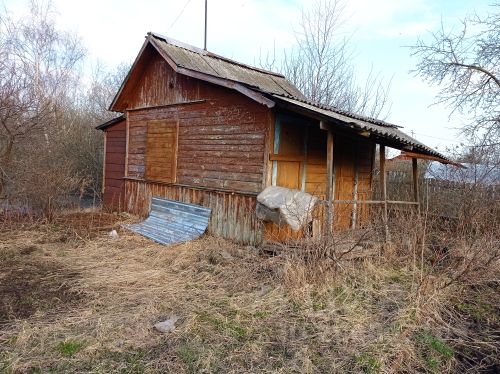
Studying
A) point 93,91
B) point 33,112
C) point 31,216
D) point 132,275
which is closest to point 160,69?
point 33,112

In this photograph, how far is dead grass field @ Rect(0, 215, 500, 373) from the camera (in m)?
3.56

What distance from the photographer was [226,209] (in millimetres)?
8320

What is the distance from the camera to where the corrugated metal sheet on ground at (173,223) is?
8.63 metres

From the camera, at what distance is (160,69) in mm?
10203

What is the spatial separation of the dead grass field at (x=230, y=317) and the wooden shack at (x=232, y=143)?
1550mm

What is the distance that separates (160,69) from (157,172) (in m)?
2.87

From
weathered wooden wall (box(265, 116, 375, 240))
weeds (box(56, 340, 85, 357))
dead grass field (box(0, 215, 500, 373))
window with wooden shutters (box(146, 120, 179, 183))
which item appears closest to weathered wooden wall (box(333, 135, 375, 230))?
weathered wooden wall (box(265, 116, 375, 240))

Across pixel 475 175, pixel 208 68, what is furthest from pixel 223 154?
pixel 475 175

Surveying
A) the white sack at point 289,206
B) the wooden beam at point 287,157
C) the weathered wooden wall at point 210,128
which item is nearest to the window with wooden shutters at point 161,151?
the weathered wooden wall at point 210,128

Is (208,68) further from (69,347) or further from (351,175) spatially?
(69,347)

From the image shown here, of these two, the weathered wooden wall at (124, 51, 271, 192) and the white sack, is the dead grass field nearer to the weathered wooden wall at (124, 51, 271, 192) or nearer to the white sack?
the white sack

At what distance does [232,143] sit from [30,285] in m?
4.65

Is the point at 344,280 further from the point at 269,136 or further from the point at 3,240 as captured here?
the point at 3,240

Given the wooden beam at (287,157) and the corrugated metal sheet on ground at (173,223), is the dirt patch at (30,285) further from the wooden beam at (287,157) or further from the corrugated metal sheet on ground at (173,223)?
the wooden beam at (287,157)
